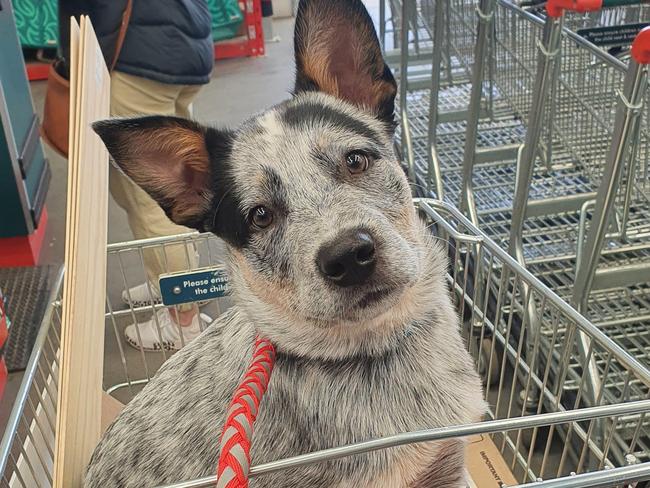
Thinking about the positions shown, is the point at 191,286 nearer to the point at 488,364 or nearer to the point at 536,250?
the point at 488,364

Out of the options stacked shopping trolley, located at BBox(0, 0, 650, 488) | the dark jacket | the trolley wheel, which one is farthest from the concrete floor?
the trolley wheel

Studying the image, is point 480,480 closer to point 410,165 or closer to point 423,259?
point 423,259

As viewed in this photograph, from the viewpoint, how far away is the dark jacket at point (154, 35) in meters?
2.03

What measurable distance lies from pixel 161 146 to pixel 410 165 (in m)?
2.09

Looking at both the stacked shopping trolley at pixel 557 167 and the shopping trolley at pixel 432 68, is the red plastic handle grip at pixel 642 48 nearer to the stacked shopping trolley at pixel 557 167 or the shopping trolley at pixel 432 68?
the stacked shopping trolley at pixel 557 167

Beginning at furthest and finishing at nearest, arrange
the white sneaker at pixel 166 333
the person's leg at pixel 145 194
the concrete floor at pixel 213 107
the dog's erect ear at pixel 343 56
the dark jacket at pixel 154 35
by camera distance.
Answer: the concrete floor at pixel 213 107
the person's leg at pixel 145 194
the dark jacket at pixel 154 35
the white sneaker at pixel 166 333
the dog's erect ear at pixel 343 56

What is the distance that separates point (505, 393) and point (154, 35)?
1674mm

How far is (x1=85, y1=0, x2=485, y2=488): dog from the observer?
0.98 m

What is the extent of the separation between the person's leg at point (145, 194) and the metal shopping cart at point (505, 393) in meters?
0.17

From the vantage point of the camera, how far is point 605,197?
5.38 feet

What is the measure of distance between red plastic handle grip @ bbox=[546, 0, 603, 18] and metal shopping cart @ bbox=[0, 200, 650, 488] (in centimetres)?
64

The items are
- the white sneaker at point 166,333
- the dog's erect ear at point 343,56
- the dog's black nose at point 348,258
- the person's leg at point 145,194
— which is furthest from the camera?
the person's leg at point 145,194

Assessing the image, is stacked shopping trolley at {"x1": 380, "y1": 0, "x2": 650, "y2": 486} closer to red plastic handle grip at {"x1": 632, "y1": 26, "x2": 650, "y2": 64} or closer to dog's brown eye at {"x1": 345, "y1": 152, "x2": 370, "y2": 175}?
red plastic handle grip at {"x1": 632, "y1": 26, "x2": 650, "y2": 64}

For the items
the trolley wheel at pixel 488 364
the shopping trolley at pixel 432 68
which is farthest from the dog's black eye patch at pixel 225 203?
the shopping trolley at pixel 432 68
